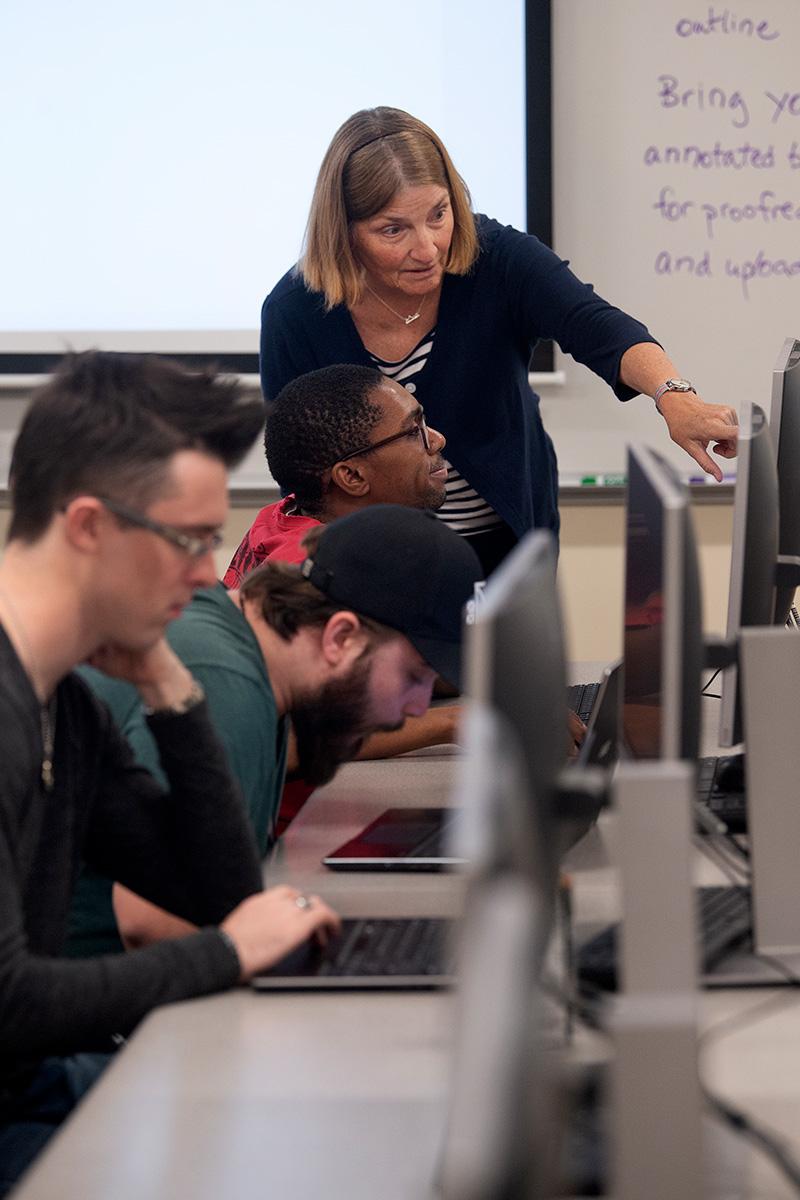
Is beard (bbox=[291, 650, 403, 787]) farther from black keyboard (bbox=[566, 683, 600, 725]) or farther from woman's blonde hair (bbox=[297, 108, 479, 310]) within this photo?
woman's blonde hair (bbox=[297, 108, 479, 310])

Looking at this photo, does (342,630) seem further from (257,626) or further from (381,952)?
(381,952)

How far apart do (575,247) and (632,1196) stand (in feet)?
8.25

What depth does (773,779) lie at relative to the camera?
37.0 inches

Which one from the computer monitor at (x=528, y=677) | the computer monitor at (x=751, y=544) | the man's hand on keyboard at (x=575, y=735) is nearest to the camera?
the computer monitor at (x=528, y=677)

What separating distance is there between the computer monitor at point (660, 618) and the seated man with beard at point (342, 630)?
0.94 ft

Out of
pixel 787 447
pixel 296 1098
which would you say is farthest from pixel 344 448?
pixel 296 1098

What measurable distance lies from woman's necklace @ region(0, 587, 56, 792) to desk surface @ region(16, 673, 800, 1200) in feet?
0.72

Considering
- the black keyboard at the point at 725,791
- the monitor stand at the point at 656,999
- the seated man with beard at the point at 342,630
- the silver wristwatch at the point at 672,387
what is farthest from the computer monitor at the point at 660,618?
the silver wristwatch at the point at 672,387

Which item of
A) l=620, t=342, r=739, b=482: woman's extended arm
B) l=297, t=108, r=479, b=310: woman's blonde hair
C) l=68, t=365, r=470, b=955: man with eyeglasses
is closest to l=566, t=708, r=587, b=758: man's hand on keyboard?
l=68, t=365, r=470, b=955: man with eyeglasses

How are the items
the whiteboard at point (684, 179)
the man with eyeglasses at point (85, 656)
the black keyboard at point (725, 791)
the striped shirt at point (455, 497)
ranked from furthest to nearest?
the whiteboard at point (684, 179) < the striped shirt at point (455, 497) < the black keyboard at point (725, 791) < the man with eyeglasses at point (85, 656)

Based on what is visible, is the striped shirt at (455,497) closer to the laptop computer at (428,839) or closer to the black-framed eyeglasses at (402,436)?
the black-framed eyeglasses at (402,436)

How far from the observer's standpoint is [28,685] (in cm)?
92

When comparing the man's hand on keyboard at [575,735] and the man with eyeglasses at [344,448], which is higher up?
the man with eyeglasses at [344,448]

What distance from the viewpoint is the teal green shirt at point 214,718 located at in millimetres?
1204
